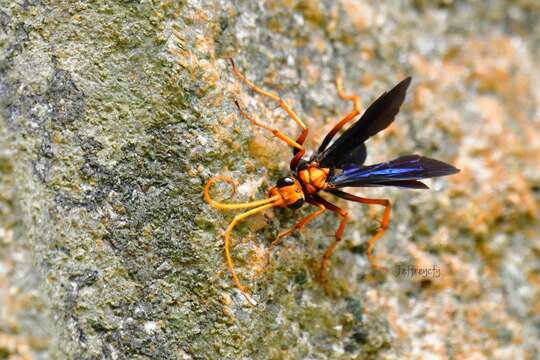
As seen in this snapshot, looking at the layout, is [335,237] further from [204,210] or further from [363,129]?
[204,210]

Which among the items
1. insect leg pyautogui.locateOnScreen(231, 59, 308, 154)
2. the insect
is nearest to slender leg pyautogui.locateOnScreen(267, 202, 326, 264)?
the insect

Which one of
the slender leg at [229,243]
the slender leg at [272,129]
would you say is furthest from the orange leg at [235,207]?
the slender leg at [272,129]

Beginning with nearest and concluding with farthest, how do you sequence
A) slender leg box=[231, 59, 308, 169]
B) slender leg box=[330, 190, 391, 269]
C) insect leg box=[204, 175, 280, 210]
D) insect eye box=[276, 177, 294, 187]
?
insect leg box=[204, 175, 280, 210], insect eye box=[276, 177, 294, 187], slender leg box=[231, 59, 308, 169], slender leg box=[330, 190, 391, 269]

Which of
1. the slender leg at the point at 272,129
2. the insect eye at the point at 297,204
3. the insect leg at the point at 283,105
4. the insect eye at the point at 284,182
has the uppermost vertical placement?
the insect leg at the point at 283,105

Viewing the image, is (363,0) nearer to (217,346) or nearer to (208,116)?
(208,116)

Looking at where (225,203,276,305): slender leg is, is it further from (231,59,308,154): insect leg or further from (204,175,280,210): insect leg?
(231,59,308,154): insect leg

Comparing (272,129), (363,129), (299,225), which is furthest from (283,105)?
(299,225)

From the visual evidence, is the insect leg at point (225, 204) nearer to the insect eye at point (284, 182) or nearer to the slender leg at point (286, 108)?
the insect eye at point (284, 182)

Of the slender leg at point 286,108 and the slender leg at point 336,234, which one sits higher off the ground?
the slender leg at point 286,108
